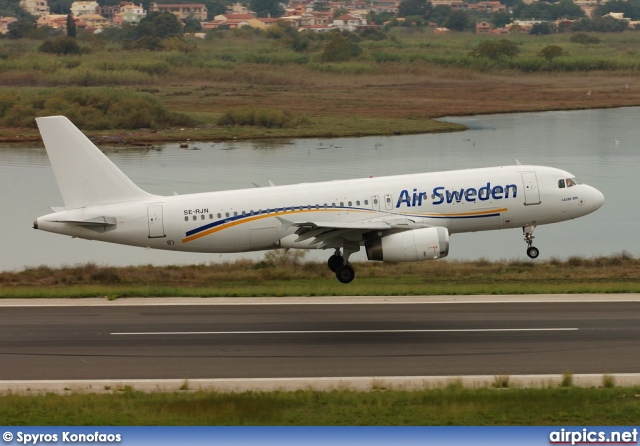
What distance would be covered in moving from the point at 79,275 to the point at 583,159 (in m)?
48.3

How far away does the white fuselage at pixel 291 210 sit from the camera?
4156 centimetres

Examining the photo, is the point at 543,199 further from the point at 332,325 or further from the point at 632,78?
the point at 632,78

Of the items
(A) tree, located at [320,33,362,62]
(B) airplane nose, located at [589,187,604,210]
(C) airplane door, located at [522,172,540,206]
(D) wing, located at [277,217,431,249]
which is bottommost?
(A) tree, located at [320,33,362,62]

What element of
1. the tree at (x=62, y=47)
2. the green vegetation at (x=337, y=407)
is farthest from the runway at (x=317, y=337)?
the tree at (x=62, y=47)

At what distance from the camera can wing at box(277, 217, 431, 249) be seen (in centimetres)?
3956

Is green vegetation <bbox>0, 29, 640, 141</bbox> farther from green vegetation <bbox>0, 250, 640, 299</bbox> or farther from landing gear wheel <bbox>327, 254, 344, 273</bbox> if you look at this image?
landing gear wheel <bbox>327, 254, 344, 273</bbox>

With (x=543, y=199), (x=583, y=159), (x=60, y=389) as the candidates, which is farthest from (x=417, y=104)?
(x=60, y=389)

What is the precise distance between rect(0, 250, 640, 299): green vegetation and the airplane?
1.84 meters

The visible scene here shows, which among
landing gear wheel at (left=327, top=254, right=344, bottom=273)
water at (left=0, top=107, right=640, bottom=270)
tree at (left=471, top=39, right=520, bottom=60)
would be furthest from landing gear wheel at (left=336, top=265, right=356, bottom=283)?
tree at (left=471, top=39, right=520, bottom=60)

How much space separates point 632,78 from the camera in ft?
473

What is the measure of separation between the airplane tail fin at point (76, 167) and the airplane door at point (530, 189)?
48.5ft

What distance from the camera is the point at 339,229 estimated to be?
3984cm

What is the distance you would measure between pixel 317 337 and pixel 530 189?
14704 mm

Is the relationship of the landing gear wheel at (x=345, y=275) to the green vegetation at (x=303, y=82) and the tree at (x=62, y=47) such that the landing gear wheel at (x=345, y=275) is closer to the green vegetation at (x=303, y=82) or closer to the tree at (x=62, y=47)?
the green vegetation at (x=303, y=82)
